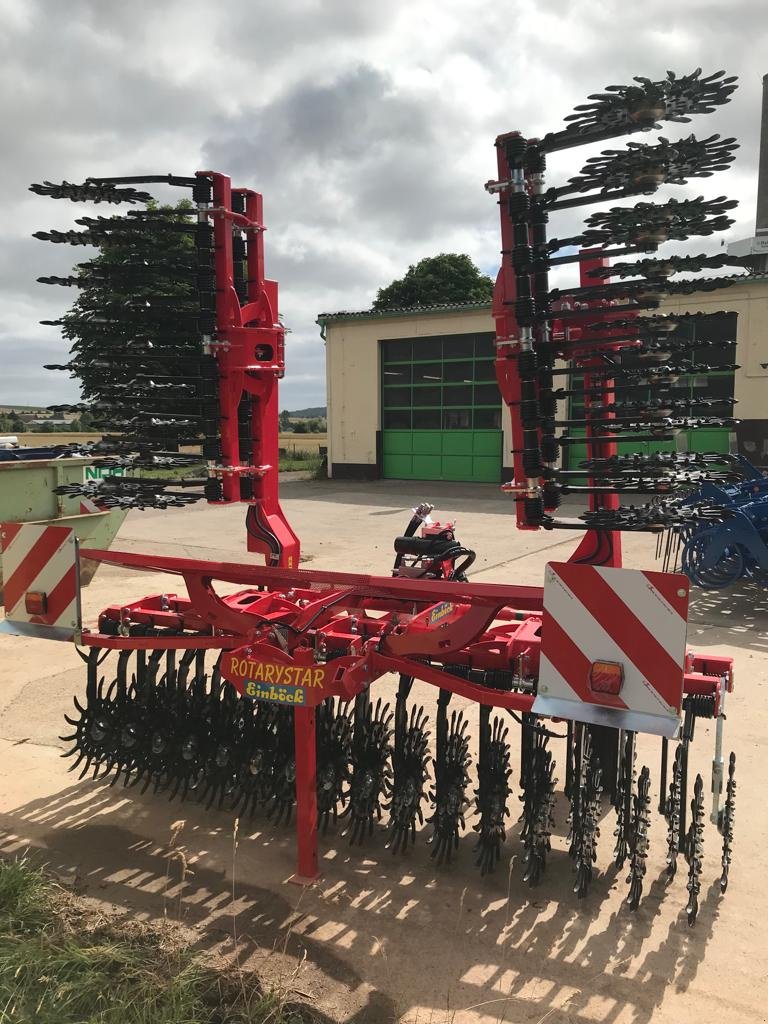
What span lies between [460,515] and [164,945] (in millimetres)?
10515

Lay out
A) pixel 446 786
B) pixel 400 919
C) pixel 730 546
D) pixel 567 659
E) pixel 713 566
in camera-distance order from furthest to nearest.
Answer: pixel 713 566 → pixel 730 546 → pixel 446 786 → pixel 400 919 → pixel 567 659

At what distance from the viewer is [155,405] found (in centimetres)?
331

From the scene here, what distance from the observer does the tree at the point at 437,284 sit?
99.3 ft

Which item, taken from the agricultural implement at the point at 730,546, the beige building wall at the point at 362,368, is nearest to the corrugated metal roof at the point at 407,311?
the beige building wall at the point at 362,368

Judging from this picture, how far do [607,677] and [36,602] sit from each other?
2.24 m

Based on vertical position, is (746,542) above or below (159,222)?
below

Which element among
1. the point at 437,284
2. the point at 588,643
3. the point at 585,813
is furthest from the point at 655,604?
the point at 437,284

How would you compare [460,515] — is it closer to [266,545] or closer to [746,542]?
[746,542]

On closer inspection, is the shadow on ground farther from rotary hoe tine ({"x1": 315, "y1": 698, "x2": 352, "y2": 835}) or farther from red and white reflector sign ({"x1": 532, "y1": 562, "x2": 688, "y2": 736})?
red and white reflector sign ({"x1": 532, "y1": 562, "x2": 688, "y2": 736})

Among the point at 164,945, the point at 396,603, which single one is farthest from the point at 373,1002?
the point at 396,603

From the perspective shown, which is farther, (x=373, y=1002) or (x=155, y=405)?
(x=155, y=405)

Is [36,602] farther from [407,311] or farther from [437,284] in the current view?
[437,284]

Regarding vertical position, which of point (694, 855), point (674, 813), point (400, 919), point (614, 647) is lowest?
point (400, 919)

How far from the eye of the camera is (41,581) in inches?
124
